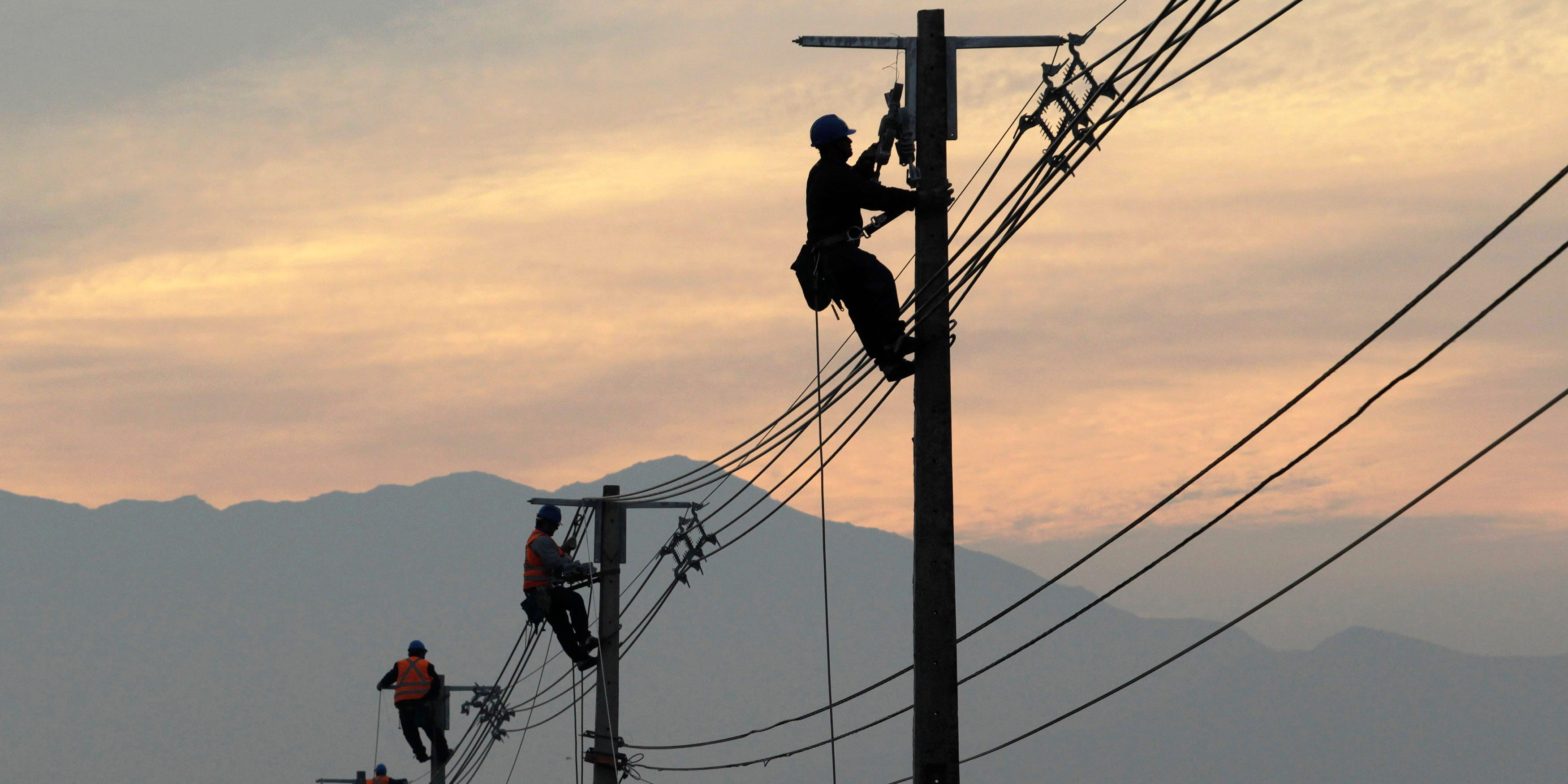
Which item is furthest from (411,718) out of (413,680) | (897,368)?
(897,368)

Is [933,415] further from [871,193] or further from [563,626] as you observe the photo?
[563,626]

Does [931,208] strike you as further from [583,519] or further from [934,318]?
[583,519]

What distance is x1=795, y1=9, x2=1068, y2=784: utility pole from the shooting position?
38.7ft

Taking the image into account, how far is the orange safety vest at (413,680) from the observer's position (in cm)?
2925

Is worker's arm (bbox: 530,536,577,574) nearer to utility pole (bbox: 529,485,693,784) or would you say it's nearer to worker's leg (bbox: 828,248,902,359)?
utility pole (bbox: 529,485,693,784)

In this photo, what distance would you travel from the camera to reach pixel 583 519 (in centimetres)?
2430

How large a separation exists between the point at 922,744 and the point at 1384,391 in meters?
3.36

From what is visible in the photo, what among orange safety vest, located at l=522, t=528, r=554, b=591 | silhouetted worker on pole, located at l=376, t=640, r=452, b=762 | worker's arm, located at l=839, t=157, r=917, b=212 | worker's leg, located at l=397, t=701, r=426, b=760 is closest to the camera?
worker's arm, located at l=839, t=157, r=917, b=212

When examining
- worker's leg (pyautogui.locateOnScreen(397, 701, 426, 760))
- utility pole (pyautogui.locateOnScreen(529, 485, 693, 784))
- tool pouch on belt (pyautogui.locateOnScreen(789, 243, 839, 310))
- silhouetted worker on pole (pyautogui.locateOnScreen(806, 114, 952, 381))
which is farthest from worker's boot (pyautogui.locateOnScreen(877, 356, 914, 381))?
worker's leg (pyautogui.locateOnScreen(397, 701, 426, 760))

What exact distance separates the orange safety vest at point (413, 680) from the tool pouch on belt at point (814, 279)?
17.3 metres

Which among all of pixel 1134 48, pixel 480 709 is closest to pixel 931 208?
pixel 1134 48

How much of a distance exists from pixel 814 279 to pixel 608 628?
35.0 ft

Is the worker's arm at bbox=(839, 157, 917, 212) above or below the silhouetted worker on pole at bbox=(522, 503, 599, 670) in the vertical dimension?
above

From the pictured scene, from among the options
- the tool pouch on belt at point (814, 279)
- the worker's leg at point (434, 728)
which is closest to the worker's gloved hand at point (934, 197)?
the tool pouch on belt at point (814, 279)
